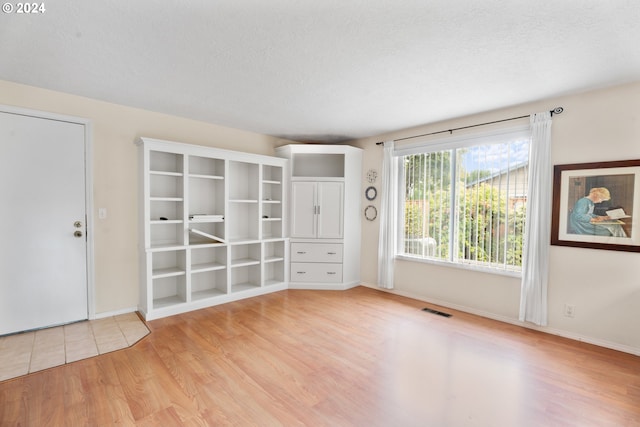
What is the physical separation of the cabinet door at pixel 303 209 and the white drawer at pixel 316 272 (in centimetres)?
48

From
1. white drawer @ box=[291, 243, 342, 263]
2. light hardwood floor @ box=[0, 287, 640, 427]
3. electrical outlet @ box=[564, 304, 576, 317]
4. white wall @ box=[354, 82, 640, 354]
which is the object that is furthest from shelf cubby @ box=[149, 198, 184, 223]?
electrical outlet @ box=[564, 304, 576, 317]

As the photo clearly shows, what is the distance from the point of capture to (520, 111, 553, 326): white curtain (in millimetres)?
3051

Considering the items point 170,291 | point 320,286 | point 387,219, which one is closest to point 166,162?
point 170,291

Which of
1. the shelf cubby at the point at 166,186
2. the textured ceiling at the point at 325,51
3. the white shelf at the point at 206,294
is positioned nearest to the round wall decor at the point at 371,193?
the textured ceiling at the point at 325,51

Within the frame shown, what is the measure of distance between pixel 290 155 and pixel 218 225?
1531 mm

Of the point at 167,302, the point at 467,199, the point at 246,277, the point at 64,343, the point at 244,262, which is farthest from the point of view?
the point at 246,277

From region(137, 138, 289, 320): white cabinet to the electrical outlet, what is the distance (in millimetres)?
3449

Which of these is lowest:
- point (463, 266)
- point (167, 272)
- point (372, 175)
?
point (167, 272)

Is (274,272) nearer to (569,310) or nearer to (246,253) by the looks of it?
(246,253)

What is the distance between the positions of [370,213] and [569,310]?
2675 mm

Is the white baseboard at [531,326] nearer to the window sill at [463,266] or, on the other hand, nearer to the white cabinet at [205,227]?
the window sill at [463,266]

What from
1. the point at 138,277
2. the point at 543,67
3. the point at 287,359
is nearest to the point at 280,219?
the point at 138,277

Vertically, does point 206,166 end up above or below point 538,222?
above

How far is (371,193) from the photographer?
4.73 m
